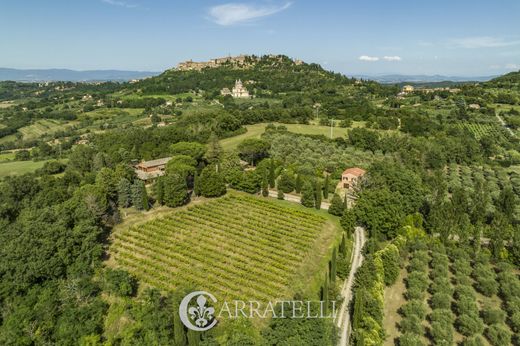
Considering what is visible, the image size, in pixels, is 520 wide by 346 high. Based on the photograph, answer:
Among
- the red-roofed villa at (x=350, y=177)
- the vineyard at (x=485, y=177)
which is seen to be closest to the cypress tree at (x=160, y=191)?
the red-roofed villa at (x=350, y=177)

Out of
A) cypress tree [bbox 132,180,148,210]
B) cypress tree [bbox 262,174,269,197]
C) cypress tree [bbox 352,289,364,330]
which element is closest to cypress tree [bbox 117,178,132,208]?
cypress tree [bbox 132,180,148,210]

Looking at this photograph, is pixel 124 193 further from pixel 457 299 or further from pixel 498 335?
pixel 498 335

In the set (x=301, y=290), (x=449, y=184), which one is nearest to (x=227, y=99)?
(x=449, y=184)

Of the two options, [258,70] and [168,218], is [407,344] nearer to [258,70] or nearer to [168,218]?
[168,218]

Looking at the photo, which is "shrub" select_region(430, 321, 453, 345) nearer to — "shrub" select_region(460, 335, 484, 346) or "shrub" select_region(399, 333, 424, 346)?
"shrub" select_region(460, 335, 484, 346)

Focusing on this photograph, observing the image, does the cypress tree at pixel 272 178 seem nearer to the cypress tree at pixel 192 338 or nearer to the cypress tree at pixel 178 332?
the cypress tree at pixel 178 332

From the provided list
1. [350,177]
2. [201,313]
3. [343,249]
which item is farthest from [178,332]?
[350,177]
